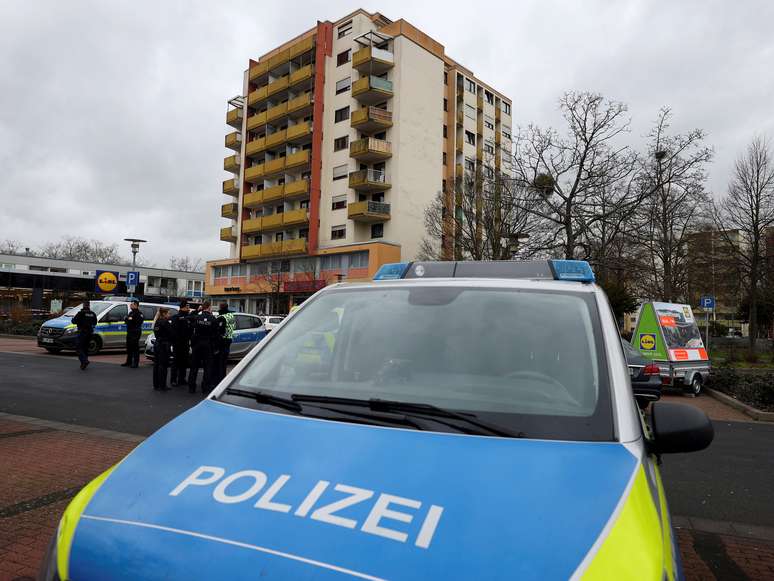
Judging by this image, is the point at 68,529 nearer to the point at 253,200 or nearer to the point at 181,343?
the point at 181,343

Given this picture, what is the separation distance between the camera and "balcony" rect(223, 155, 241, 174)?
5584cm

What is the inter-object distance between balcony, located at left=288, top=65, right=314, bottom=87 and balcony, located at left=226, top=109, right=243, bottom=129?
8.88m

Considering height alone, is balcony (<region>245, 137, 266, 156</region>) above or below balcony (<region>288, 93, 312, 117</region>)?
below

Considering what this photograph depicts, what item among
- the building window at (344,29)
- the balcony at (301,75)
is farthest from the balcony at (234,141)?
the building window at (344,29)

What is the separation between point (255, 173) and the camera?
52344 mm

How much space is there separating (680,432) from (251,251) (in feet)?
169

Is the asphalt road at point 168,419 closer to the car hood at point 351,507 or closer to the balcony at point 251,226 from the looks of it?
the car hood at point 351,507

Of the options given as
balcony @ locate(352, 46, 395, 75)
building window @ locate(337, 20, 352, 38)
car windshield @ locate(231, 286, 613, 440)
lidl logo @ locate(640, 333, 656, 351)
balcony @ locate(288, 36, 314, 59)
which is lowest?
lidl logo @ locate(640, 333, 656, 351)

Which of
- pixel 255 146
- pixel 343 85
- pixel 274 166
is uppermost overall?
pixel 343 85

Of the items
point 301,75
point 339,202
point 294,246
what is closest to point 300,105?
point 301,75

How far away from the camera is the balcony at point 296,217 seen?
47094 millimetres

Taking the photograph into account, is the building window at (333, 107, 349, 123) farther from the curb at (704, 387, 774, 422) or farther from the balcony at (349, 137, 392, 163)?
the curb at (704, 387, 774, 422)

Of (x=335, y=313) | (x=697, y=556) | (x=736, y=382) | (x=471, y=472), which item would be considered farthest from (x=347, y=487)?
(x=736, y=382)

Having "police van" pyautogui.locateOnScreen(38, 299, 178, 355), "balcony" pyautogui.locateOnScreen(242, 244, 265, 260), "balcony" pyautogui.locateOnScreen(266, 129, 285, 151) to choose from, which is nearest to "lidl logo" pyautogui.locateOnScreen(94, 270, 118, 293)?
"police van" pyautogui.locateOnScreen(38, 299, 178, 355)
